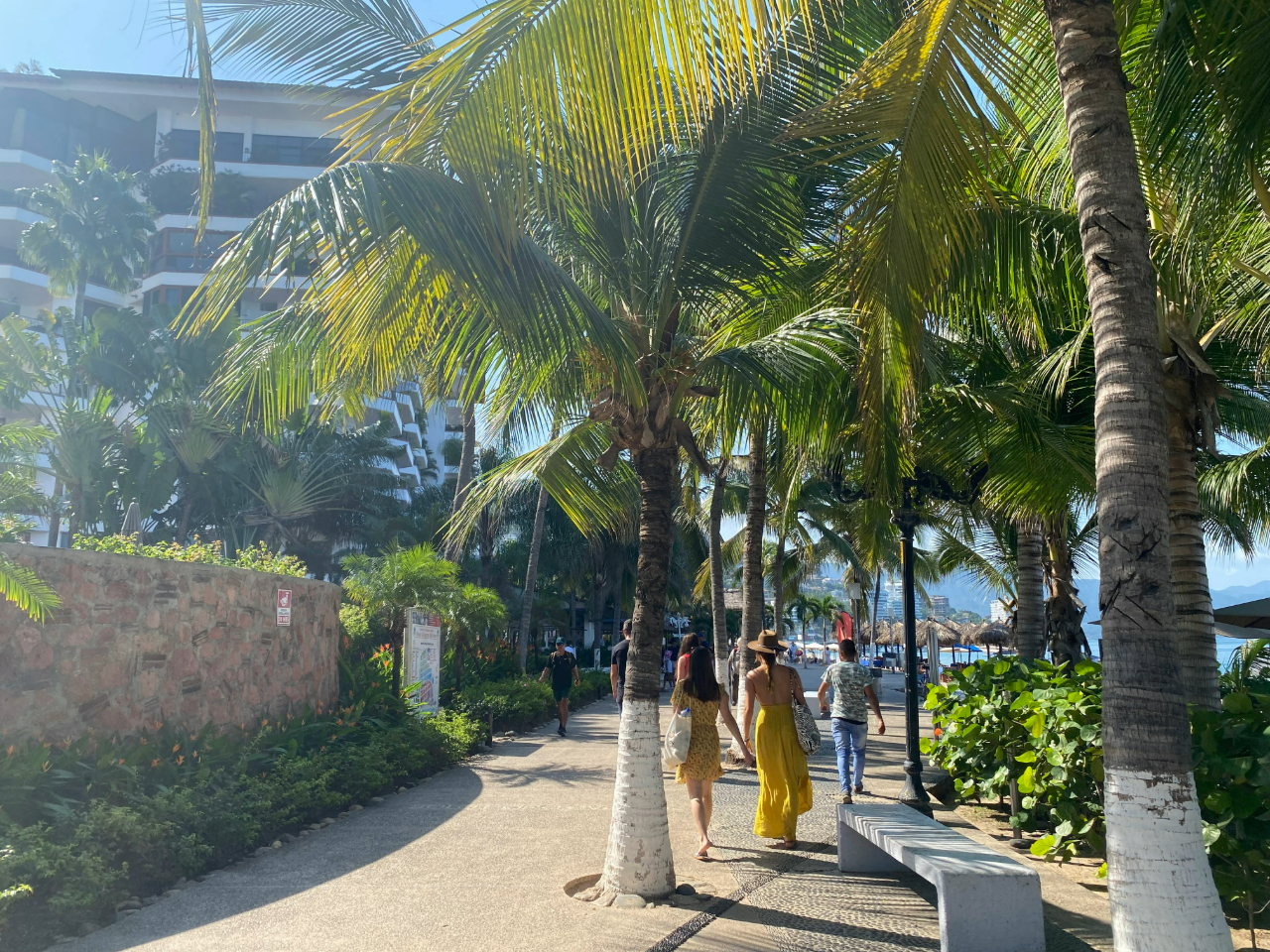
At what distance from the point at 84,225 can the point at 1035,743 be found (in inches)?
1817

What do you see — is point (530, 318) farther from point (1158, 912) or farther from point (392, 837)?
point (392, 837)

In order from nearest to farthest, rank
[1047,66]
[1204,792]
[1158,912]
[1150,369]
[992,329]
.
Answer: [1158,912]
[1150,369]
[1204,792]
[1047,66]
[992,329]

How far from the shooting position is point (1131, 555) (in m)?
3.27

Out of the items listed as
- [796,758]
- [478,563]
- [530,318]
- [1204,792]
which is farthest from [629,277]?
[478,563]

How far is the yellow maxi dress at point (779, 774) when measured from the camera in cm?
744

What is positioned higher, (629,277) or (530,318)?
(629,277)

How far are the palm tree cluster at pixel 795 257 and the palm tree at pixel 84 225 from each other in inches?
1622

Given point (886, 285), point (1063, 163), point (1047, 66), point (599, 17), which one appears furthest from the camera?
point (1063, 163)

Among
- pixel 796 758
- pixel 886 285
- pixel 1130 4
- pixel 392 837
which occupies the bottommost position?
pixel 392 837

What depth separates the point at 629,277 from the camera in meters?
6.84

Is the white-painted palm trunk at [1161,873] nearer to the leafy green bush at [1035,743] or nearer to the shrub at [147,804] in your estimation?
the leafy green bush at [1035,743]

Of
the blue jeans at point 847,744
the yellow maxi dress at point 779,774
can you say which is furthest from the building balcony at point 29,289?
the yellow maxi dress at point 779,774

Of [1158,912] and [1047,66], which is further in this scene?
[1047,66]

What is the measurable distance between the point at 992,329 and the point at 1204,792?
7.13 metres
